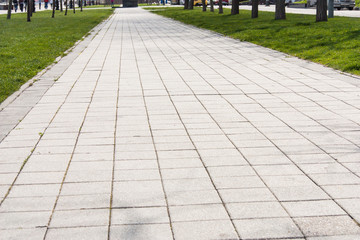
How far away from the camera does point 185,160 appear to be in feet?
17.7

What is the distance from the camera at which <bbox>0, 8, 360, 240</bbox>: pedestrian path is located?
12.8 ft

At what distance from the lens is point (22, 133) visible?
6.52m

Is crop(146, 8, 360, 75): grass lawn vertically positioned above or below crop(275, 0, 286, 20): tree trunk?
below

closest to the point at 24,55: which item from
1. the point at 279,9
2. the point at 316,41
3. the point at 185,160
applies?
the point at 316,41

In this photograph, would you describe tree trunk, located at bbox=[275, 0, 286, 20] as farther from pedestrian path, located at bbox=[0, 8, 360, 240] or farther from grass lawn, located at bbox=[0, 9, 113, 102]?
pedestrian path, located at bbox=[0, 8, 360, 240]

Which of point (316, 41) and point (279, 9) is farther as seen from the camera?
point (279, 9)

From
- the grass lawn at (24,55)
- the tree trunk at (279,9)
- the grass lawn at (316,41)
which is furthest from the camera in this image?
the tree trunk at (279,9)

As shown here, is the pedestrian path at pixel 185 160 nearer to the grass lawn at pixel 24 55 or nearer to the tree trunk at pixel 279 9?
the grass lawn at pixel 24 55

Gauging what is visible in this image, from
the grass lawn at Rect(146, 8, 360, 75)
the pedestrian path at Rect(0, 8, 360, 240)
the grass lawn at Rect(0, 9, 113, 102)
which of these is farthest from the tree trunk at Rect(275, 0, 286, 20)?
the pedestrian path at Rect(0, 8, 360, 240)

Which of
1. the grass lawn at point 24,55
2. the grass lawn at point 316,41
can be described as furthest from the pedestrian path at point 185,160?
the grass lawn at point 316,41

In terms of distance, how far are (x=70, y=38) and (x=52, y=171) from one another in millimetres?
15818

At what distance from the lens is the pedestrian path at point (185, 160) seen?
3.90 metres

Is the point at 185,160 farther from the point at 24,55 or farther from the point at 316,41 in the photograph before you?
the point at 316,41

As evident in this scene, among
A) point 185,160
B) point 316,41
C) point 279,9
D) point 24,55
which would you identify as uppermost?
point 279,9
